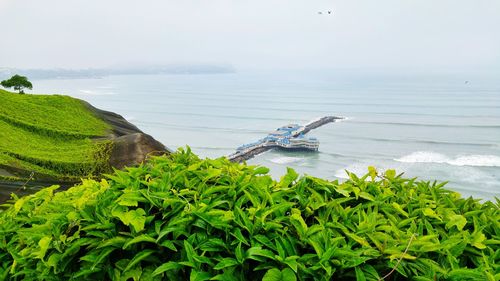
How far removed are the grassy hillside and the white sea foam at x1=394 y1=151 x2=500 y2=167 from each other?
714 inches

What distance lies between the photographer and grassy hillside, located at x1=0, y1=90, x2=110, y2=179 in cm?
928

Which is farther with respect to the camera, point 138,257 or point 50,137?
point 50,137

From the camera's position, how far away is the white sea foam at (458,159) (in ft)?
74.8

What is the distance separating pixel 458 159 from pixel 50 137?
2215 cm

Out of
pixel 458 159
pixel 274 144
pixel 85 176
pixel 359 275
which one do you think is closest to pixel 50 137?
pixel 85 176

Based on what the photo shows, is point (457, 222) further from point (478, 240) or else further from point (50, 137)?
point (50, 137)

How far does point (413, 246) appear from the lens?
1132 mm

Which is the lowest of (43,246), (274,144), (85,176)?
(274,144)

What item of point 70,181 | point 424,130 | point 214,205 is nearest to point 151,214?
point 214,205

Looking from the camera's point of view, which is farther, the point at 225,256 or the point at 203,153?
the point at 203,153

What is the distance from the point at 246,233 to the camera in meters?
1.20

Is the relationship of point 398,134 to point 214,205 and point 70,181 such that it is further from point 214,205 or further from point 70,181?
point 214,205

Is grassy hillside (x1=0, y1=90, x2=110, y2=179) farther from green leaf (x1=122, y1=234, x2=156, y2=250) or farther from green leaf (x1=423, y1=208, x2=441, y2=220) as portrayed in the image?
green leaf (x1=423, y1=208, x2=441, y2=220)

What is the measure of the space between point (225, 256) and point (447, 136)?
33926 millimetres
